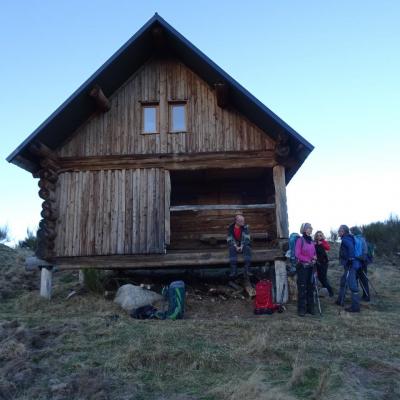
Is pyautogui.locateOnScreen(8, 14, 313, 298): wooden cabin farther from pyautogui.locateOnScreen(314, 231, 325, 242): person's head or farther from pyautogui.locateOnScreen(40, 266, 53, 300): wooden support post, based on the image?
pyautogui.locateOnScreen(314, 231, 325, 242): person's head

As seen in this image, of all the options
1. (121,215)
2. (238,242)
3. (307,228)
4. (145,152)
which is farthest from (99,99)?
(307,228)

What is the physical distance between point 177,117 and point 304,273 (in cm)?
566

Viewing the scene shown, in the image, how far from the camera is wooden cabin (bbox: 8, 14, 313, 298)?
41.1ft

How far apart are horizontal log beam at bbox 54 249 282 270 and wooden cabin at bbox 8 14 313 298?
25 mm

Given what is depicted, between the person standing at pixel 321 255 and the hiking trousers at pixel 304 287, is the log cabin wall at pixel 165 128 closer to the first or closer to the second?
the person standing at pixel 321 255

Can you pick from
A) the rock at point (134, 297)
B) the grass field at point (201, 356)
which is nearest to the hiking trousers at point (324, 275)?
the grass field at point (201, 356)

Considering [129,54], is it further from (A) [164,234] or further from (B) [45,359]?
(B) [45,359]

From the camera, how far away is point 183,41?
12742 millimetres

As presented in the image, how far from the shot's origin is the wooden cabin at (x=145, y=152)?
1252 cm

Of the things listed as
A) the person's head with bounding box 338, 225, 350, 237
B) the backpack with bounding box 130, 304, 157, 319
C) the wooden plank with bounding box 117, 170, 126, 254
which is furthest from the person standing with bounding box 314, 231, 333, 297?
the wooden plank with bounding box 117, 170, 126, 254

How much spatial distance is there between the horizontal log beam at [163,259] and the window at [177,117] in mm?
3395

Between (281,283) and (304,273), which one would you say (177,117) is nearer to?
(281,283)

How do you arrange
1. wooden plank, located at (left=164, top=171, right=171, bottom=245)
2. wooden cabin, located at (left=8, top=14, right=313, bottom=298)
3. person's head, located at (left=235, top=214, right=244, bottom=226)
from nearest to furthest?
person's head, located at (left=235, top=214, right=244, bottom=226) < wooden cabin, located at (left=8, top=14, right=313, bottom=298) < wooden plank, located at (left=164, top=171, right=171, bottom=245)

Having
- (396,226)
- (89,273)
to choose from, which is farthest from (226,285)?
(396,226)
